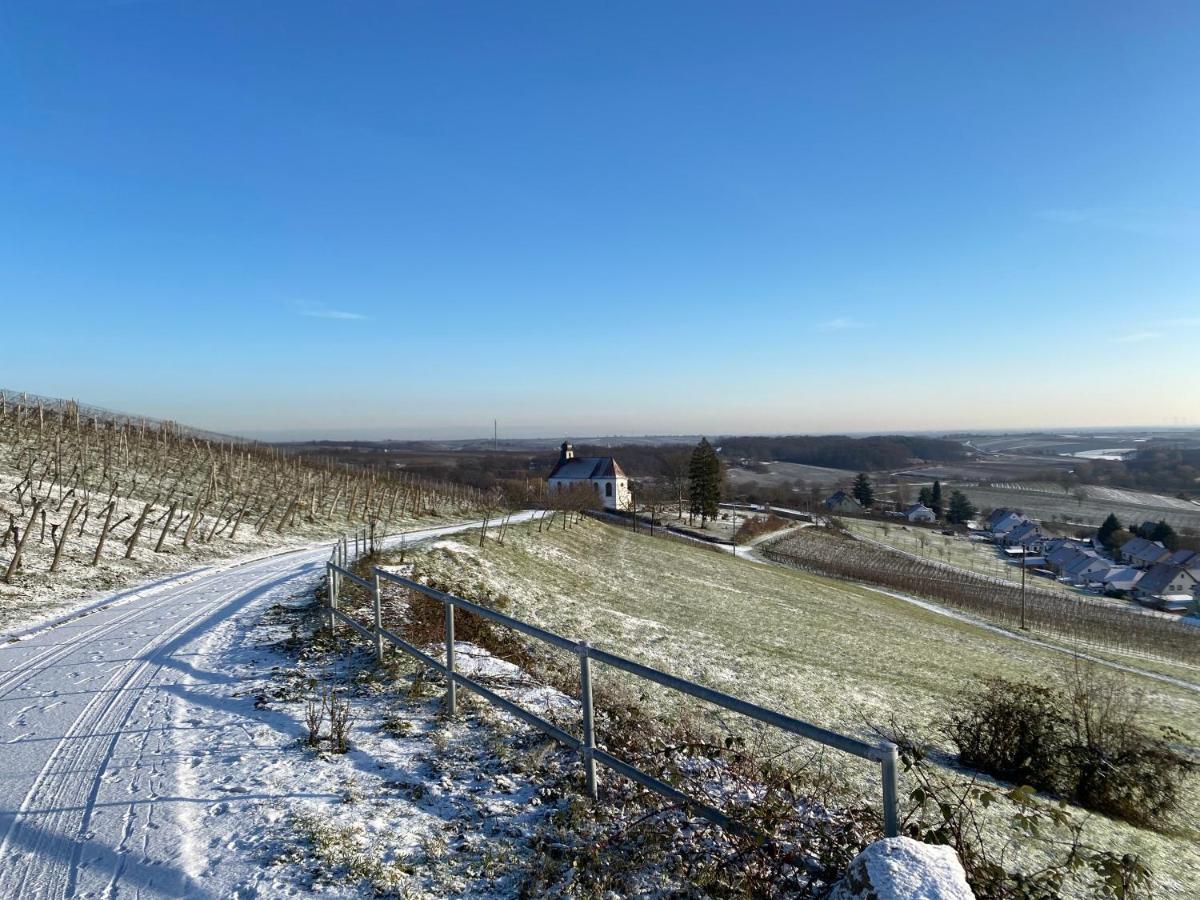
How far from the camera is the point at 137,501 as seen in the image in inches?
877

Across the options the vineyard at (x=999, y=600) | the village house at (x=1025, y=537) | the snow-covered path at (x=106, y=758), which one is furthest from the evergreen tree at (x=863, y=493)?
the snow-covered path at (x=106, y=758)

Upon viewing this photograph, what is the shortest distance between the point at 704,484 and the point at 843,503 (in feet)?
178

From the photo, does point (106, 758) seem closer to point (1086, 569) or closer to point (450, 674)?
point (450, 674)

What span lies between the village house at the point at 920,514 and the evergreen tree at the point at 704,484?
5320 cm

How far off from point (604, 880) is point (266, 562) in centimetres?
1728

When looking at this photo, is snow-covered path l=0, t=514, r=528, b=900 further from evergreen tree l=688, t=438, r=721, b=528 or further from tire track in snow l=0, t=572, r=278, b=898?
evergreen tree l=688, t=438, r=721, b=528

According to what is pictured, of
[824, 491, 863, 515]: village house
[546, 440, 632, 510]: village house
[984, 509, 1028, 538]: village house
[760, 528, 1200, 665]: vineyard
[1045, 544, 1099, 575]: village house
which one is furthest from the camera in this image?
[824, 491, 863, 515]: village house

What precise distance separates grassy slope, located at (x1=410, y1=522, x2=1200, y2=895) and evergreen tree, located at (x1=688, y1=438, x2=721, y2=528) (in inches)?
1310

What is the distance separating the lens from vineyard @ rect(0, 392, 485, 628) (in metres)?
14.2

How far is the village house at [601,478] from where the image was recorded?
72875 millimetres

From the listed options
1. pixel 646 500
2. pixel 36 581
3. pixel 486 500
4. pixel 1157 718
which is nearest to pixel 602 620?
pixel 36 581

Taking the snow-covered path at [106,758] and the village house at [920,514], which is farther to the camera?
the village house at [920,514]

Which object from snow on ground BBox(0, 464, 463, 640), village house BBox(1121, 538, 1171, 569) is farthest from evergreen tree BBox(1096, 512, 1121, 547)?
snow on ground BBox(0, 464, 463, 640)

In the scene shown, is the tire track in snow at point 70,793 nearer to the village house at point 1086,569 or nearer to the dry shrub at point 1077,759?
the dry shrub at point 1077,759
